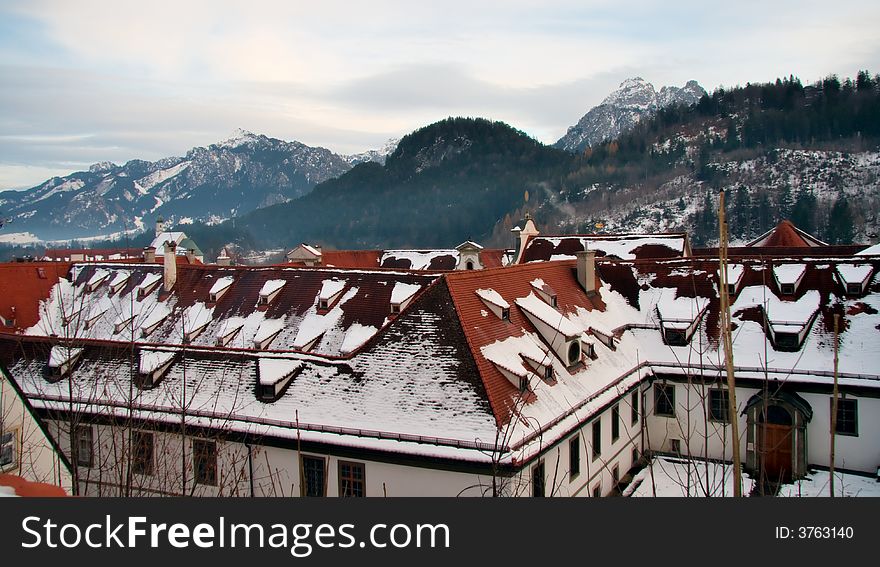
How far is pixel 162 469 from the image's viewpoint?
1934 centimetres

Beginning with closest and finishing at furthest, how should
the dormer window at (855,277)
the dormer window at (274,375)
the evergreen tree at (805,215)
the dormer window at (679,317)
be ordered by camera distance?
the dormer window at (274,375)
the dormer window at (855,277)
the dormer window at (679,317)
the evergreen tree at (805,215)

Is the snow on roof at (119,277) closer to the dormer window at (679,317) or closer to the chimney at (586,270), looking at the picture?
the chimney at (586,270)

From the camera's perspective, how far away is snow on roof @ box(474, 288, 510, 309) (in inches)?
840

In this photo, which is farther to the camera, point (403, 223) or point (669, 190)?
point (403, 223)

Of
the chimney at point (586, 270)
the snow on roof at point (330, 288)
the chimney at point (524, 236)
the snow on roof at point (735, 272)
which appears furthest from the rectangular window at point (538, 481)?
the chimney at point (524, 236)

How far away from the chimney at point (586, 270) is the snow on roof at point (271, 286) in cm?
1382

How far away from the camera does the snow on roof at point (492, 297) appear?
21.3 metres

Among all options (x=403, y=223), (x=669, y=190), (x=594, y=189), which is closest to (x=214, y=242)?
(x=403, y=223)

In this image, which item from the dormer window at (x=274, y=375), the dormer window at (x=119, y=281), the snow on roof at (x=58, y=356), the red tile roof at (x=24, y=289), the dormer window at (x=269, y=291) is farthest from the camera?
the dormer window at (x=119, y=281)

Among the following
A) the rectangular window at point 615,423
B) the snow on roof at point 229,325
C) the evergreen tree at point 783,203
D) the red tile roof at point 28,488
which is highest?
the evergreen tree at point 783,203

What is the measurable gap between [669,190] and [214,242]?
128 meters

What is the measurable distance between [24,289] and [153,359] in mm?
20275

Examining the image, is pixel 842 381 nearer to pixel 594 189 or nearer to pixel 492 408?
pixel 492 408

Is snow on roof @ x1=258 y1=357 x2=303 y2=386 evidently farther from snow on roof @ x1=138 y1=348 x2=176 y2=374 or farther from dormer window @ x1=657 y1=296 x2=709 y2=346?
dormer window @ x1=657 y1=296 x2=709 y2=346
